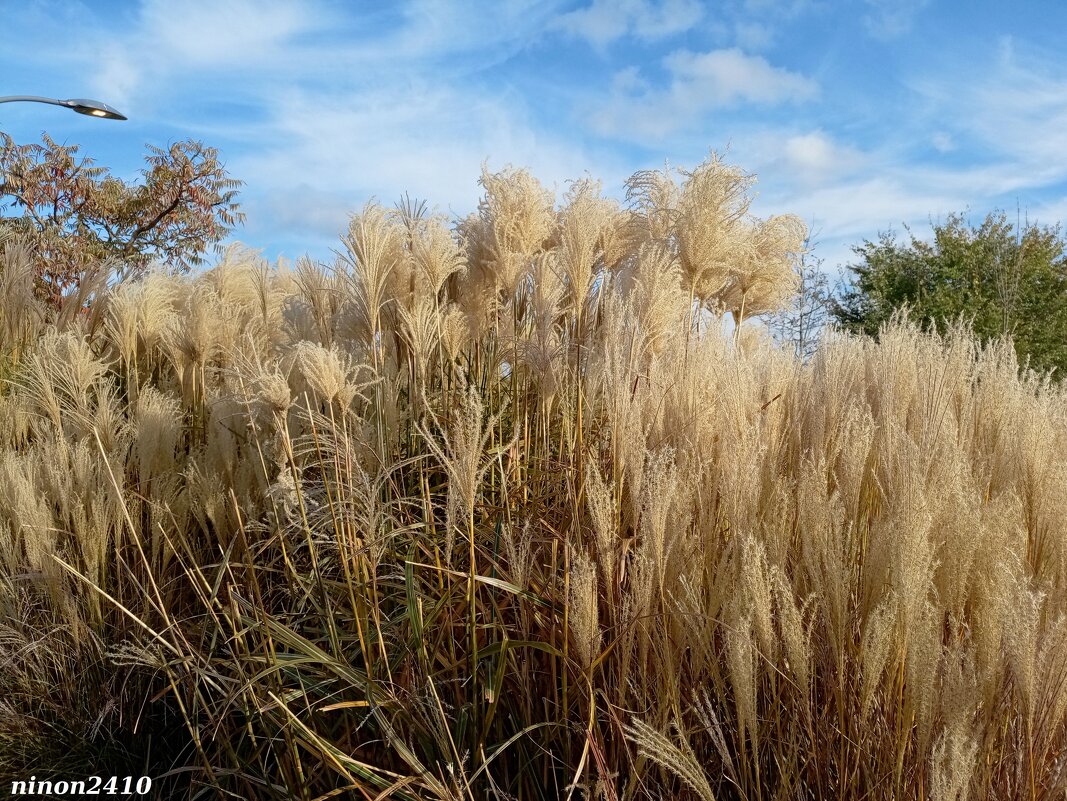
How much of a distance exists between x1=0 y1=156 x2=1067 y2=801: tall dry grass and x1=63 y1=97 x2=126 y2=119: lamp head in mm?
8772

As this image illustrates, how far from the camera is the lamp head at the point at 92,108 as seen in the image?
38.6ft

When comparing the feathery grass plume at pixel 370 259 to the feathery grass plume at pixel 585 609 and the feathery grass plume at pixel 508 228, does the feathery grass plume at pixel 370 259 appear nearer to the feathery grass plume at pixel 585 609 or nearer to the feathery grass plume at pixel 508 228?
the feathery grass plume at pixel 508 228

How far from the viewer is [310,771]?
2.57 m

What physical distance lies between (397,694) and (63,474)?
2.19 meters

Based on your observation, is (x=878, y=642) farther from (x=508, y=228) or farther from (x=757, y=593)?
(x=508, y=228)

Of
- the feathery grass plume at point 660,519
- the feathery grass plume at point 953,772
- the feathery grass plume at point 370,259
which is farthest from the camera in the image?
the feathery grass plume at point 370,259

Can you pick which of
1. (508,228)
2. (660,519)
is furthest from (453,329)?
(660,519)

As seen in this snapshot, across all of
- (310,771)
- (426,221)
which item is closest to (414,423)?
(426,221)

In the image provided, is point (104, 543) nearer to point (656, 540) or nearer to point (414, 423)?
point (414, 423)

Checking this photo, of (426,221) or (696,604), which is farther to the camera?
(426,221)

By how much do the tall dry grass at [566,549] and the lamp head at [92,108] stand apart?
28.8ft

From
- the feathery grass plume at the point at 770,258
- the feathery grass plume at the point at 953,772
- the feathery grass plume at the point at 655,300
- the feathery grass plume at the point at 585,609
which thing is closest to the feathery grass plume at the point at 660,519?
the feathery grass plume at the point at 585,609

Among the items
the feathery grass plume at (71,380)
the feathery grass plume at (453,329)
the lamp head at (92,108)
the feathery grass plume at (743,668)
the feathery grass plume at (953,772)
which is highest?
the lamp head at (92,108)

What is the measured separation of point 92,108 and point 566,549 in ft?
39.9
